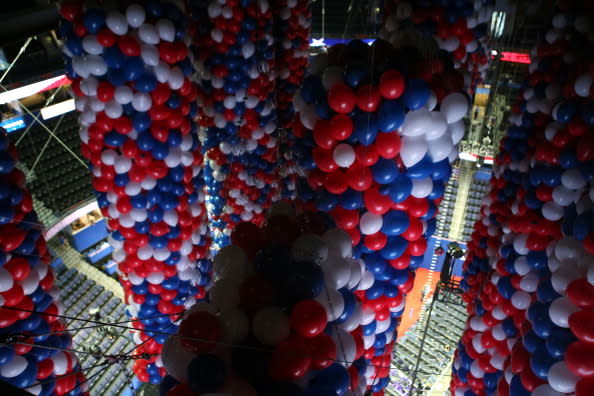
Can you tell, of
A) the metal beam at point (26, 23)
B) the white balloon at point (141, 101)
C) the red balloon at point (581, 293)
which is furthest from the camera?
the metal beam at point (26, 23)

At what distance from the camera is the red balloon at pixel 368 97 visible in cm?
191

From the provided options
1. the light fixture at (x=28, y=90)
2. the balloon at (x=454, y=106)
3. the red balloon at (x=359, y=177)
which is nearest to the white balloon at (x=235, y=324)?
the red balloon at (x=359, y=177)

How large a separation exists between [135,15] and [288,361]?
86.3 inches

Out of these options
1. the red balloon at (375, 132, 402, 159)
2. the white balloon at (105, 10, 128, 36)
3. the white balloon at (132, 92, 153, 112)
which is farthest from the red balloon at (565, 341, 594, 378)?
the white balloon at (105, 10, 128, 36)

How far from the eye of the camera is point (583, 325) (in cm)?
174

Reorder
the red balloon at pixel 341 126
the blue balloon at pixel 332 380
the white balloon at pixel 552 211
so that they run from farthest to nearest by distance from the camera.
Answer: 1. the white balloon at pixel 552 211
2. the red balloon at pixel 341 126
3. the blue balloon at pixel 332 380

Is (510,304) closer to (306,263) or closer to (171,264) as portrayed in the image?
(306,263)

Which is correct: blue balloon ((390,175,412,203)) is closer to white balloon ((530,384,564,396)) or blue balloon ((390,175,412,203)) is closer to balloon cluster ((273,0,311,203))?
white balloon ((530,384,564,396))

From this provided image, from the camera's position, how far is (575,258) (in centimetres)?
190

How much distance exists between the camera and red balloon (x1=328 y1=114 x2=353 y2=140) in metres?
1.98

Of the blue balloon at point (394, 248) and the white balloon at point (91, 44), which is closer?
the blue balloon at point (394, 248)

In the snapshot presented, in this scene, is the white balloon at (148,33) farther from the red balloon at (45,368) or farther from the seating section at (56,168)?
the seating section at (56,168)

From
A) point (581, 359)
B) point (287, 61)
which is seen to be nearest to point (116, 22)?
point (287, 61)

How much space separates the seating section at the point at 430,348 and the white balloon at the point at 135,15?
5.85m
